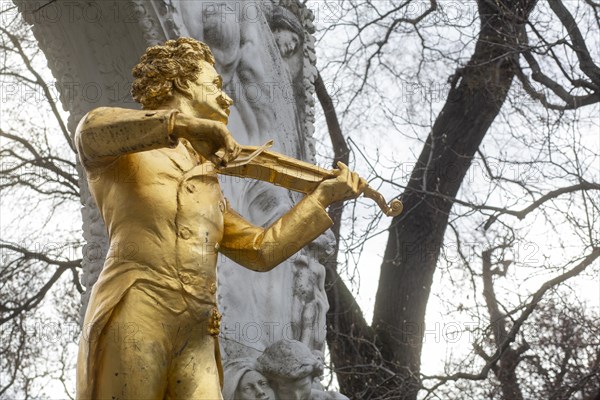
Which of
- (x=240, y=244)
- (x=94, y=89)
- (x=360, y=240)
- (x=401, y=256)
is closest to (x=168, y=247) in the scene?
(x=240, y=244)

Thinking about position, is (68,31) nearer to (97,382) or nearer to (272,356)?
(272,356)

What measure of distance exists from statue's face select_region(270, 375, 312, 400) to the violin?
101 cm

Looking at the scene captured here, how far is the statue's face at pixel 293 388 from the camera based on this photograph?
4535mm

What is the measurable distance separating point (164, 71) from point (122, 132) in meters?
0.41

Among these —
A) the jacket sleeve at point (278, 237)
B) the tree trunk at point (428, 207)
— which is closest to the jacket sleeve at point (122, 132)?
the jacket sleeve at point (278, 237)

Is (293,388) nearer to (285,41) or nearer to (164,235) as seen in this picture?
(164,235)

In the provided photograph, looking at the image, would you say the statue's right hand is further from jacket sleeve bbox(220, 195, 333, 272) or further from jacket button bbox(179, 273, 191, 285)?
jacket sleeve bbox(220, 195, 333, 272)

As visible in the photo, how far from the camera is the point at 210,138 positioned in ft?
10.7

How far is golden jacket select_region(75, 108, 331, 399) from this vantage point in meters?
3.35

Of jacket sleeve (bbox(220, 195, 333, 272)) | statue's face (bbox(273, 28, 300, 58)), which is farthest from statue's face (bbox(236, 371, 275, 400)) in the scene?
statue's face (bbox(273, 28, 300, 58))

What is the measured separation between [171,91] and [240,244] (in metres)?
0.45

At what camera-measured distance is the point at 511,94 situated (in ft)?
29.8

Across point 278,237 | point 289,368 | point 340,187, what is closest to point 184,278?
point 278,237

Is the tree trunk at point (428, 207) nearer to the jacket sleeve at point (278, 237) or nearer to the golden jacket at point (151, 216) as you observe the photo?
the jacket sleeve at point (278, 237)
